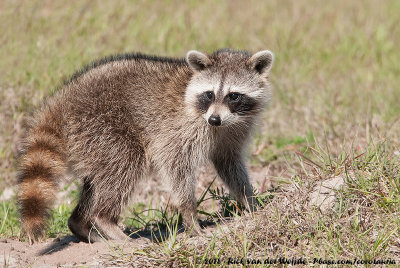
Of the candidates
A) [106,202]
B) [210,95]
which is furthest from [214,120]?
[106,202]

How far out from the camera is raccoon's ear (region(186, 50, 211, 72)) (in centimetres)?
482

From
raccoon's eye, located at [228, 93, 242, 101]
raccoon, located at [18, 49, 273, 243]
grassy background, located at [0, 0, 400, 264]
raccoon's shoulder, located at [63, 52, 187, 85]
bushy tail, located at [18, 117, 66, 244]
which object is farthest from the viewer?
grassy background, located at [0, 0, 400, 264]

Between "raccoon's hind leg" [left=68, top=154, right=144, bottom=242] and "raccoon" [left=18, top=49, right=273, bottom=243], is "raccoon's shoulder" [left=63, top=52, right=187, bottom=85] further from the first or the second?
"raccoon's hind leg" [left=68, top=154, right=144, bottom=242]

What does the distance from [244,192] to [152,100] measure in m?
1.15

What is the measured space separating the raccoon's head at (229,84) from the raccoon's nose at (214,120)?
0.13 meters

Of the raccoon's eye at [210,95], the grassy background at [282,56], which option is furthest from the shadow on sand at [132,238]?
the raccoon's eye at [210,95]

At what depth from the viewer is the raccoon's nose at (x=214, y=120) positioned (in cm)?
445

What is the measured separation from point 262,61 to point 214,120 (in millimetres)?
849

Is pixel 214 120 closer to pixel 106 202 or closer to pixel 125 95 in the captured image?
pixel 125 95

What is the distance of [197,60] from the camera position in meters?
4.89

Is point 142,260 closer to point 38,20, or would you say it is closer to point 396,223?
point 396,223

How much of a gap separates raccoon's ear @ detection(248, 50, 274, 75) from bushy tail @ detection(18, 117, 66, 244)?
5.90 feet

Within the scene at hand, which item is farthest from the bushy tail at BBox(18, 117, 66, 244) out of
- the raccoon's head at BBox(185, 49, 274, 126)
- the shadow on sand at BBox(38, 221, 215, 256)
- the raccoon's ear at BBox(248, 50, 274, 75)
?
the raccoon's ear at BBox(248, 50, 274, 75)

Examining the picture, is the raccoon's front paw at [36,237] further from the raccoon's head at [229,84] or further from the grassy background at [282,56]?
the raccoon's head at [229,84]
